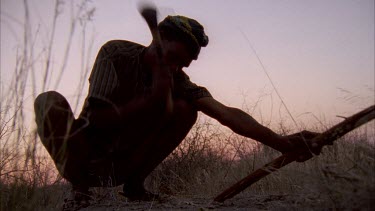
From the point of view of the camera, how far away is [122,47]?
279 centimetres

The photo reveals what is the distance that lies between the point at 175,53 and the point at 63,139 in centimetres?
84

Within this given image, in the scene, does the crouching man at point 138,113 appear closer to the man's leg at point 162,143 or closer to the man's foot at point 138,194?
the man's leg at point 162,143

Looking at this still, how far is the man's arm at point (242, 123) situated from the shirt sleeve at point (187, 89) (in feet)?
0.14

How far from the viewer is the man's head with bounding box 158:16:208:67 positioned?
8.38 ft

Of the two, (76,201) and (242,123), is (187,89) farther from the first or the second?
(76,201)

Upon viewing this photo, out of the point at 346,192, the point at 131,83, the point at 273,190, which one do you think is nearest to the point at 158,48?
the point at 131,83

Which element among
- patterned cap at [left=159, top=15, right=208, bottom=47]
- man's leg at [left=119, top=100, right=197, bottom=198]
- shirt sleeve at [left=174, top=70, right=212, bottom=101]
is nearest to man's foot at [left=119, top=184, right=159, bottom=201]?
man's leg at [left=119, top=100, right=197, bottom=198]

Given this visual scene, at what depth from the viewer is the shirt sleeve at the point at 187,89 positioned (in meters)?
2.68

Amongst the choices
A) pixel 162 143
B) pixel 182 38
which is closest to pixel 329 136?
pixel 182 38

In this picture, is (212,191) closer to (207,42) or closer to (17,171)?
(207,42)

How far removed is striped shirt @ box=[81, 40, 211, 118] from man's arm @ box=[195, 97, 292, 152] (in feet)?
0.31

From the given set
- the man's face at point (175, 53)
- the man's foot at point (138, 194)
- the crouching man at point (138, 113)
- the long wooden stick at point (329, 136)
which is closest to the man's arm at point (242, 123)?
the crouching man at point (138, 113)

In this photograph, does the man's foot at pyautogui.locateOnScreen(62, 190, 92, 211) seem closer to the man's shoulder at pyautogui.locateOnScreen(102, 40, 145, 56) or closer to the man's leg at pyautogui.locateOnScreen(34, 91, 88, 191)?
the man's leg at pyautogui.locateOnScreen(34, 91, 88, 191)

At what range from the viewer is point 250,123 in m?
2.46
